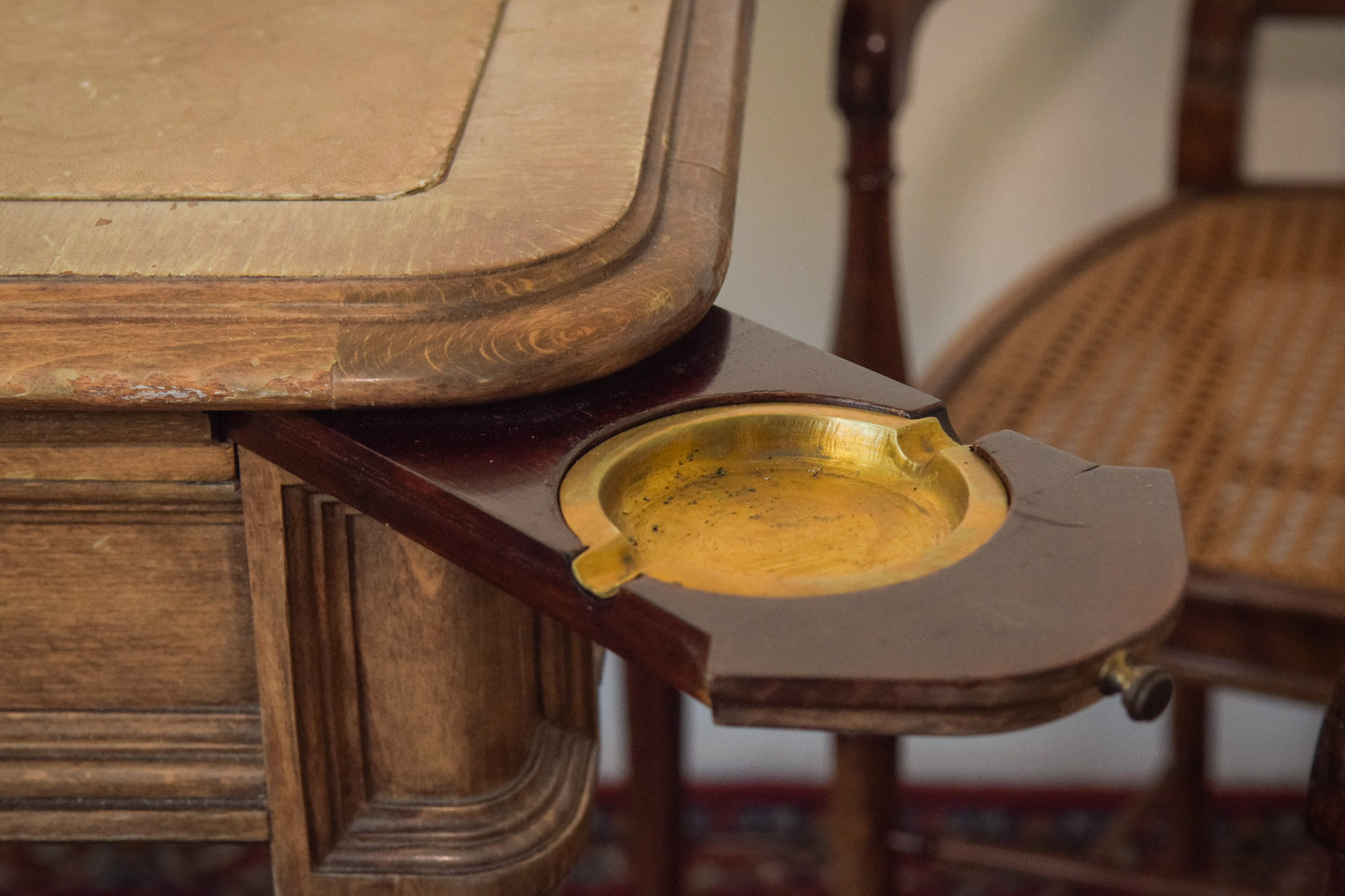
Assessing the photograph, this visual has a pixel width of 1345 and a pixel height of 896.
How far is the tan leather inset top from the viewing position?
641 millimetres

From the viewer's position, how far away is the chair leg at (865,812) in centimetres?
132

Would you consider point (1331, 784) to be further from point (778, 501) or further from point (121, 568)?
point (121, 568)

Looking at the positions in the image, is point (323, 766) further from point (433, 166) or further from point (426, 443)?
point (433, 166)

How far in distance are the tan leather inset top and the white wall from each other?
0.99m

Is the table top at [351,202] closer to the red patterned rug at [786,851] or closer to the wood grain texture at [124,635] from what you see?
the wood grain texture at [124,635]

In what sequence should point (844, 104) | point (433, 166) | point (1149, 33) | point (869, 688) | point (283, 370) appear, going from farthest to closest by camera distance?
1. point (1149, 33)
2. point (844, 104)
3. point (433, 166)
4. point (283, 370)
5. point (869, 688)

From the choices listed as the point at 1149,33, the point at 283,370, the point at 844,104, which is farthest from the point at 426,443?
the point at 1149,33

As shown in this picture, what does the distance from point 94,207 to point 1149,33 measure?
1.51 metres

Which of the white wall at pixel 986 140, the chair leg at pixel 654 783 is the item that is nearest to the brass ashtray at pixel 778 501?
the chair leg at pixel 654 783

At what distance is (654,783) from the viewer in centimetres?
135

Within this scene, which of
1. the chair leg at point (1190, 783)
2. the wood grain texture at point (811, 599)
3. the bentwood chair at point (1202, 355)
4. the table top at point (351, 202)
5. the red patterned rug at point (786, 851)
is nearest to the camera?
the wood grain texture at point (811, 599)

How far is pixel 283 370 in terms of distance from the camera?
53 centimetres

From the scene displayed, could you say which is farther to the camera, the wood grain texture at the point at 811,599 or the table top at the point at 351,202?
the table top at the point at 351,202

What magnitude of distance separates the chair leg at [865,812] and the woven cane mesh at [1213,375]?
0.32m
